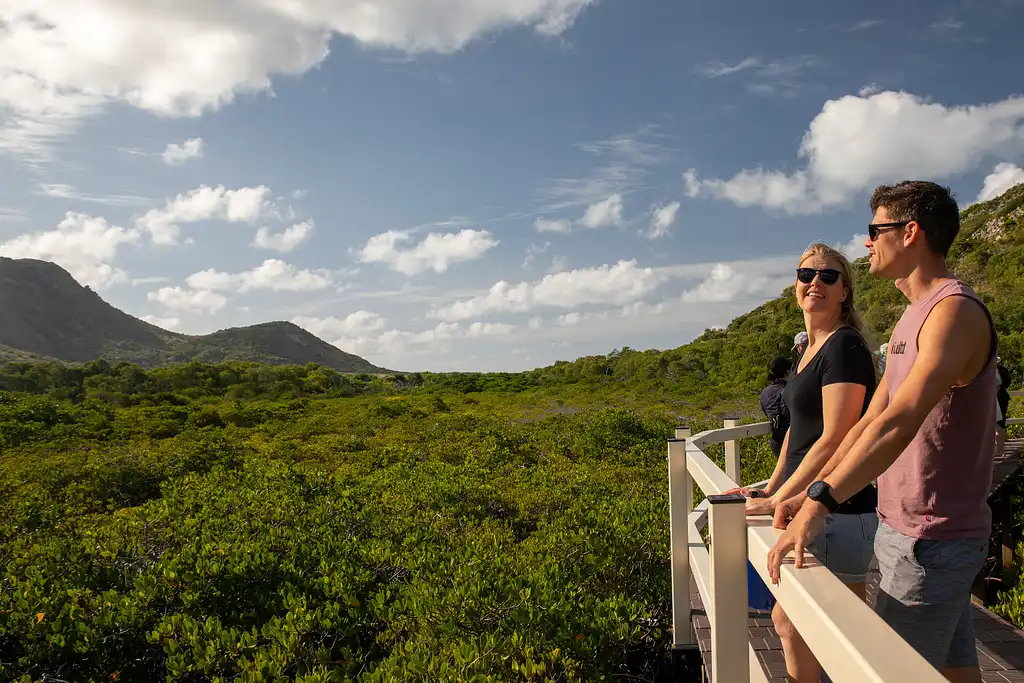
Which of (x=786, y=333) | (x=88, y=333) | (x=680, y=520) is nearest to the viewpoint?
(x=680, y=520)

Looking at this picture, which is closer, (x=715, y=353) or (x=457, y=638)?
(x=457, y=638)

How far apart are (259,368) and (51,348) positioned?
149143 mm

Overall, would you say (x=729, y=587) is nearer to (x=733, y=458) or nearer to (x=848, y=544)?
(x=848, y=544)

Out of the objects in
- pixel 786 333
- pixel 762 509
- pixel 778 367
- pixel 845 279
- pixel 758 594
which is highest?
pixel 786 333

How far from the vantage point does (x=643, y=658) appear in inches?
171

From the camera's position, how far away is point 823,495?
160cm

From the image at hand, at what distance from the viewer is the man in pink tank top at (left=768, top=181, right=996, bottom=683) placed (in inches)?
64.2

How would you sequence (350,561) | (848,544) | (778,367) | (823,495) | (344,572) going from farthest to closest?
(350,561), (778,367), (344,572), (848,544), (823,495)

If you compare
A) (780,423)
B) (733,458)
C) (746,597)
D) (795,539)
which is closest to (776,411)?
(780,423)

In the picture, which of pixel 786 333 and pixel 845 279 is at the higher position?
pixel 786 333

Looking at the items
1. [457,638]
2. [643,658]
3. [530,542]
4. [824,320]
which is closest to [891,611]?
[824,320]

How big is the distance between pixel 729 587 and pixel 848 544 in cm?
74

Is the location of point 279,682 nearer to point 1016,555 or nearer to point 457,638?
point 457,638

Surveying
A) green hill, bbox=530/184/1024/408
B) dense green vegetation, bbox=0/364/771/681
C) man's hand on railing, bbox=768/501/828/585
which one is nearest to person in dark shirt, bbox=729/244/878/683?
man's hand on railing, bbox=768/501/828/585
